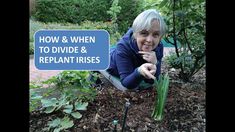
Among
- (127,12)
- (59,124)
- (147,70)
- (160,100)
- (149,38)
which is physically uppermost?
(127,12)

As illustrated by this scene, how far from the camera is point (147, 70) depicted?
2291 mm

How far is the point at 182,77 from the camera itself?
239cm

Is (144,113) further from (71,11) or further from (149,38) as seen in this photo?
(71,11)

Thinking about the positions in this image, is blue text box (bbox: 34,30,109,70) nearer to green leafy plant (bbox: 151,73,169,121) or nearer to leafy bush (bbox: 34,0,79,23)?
leafy bush (bbox: 34,0,79,23)

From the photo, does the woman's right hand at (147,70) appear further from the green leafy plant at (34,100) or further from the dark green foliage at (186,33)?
the green leafy plant at (34,100)

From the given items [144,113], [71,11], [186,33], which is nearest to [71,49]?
[71,11]

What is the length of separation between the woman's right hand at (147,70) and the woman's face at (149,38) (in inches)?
2.9

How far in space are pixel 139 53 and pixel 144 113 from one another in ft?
0.89

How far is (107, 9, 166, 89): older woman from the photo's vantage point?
7.53ft

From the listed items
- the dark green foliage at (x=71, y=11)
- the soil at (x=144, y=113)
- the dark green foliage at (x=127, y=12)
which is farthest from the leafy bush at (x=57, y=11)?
the soil at (x=144, y=113)
